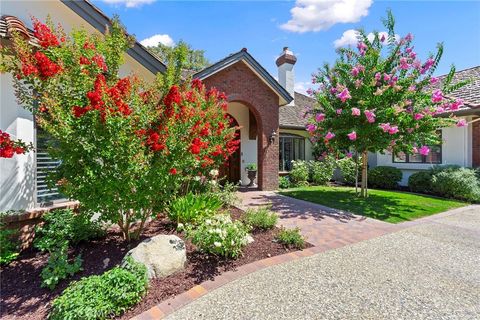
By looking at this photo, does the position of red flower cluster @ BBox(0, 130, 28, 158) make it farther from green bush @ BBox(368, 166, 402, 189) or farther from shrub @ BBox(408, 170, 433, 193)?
green bush @ BBox(368, 166, 402, 189)

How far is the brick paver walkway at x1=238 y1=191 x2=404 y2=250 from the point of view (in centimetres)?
590

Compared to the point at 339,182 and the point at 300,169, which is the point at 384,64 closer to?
the point at 300,169

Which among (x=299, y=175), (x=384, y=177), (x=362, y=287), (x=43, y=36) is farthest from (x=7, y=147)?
(x=384, y=177)

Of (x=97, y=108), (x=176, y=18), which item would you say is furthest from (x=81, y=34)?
(x=176, y=18)

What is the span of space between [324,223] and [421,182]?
788cm

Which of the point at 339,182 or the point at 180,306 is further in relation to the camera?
the point at 339,182

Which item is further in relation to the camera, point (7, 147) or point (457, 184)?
point (457, 184)

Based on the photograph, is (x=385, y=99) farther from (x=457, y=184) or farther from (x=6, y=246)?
(x=6, y=246)

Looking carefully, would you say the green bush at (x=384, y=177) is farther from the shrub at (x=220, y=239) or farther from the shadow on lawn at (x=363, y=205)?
the shrub at (x=220, y=239)

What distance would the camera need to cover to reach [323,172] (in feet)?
47.3

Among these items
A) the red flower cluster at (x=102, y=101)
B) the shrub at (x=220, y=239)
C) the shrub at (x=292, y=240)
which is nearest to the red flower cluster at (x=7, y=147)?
the red flower cluster at (x=102, y=101)

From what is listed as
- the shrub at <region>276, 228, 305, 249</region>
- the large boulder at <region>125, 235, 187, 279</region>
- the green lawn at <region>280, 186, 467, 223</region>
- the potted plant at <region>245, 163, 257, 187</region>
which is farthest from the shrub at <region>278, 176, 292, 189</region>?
the large boulder at <region>125, 235, 187, 279</region>

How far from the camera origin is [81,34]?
4.16 meters

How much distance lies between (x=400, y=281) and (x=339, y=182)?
12171mm
